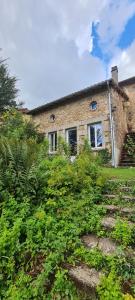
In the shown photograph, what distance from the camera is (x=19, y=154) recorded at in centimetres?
450

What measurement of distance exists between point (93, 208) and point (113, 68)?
48.6 feet

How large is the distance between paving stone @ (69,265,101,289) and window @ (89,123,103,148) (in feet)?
37.1

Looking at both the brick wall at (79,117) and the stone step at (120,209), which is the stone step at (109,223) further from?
the brick wall at (79,117)

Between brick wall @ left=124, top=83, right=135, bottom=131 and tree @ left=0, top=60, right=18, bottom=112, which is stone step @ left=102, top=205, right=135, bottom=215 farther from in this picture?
tree @ left=0, top=60, right=18, bottom=112

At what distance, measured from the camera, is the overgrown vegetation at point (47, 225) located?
8.31 feet

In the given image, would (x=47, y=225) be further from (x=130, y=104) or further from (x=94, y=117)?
(x=130, y=104)

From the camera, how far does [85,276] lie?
2.56 metres

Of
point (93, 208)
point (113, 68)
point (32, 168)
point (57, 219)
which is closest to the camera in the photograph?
point (57, 219)

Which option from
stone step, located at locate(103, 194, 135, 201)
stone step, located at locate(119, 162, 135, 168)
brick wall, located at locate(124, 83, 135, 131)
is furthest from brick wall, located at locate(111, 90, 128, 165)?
stone step, located at locate(103, 194, 135, 201)

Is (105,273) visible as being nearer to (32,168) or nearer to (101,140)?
(32,168)

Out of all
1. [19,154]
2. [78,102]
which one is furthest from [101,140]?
[19,154]

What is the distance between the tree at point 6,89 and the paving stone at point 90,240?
17.6m

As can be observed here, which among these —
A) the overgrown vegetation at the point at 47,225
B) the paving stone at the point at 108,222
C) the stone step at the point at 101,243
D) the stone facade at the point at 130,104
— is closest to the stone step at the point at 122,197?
the overgrown vegetation at the point at 47,225

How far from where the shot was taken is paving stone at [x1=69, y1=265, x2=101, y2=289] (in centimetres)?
245
